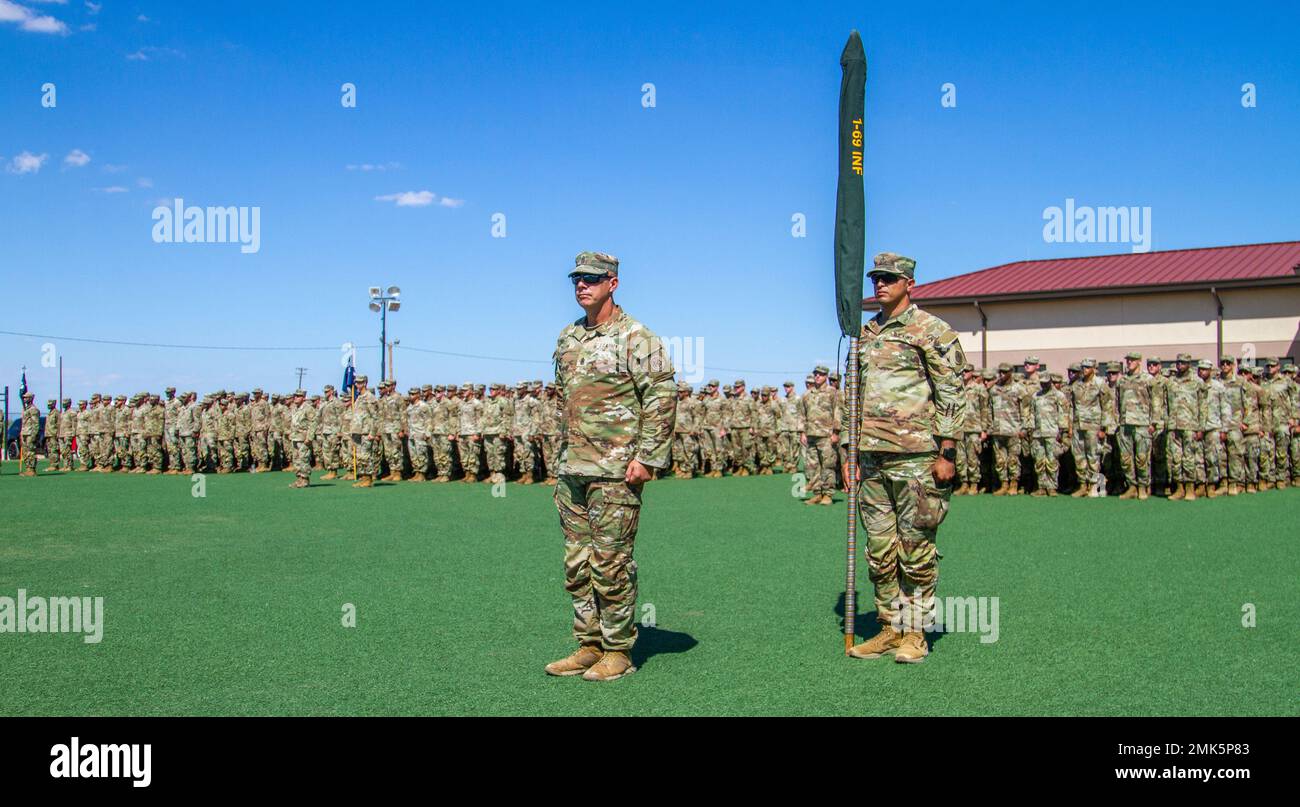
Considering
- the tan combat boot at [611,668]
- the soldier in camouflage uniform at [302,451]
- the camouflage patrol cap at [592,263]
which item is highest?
the camouflage patrol cap at [592,263]

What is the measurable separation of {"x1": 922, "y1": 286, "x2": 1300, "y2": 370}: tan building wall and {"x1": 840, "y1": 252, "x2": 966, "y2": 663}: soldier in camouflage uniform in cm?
2468

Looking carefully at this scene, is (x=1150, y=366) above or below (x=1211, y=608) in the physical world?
above

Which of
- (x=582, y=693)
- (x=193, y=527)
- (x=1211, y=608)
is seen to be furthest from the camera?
(x=193, y=527)

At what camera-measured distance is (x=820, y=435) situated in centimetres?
1681

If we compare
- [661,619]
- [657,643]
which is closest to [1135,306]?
[661,619]


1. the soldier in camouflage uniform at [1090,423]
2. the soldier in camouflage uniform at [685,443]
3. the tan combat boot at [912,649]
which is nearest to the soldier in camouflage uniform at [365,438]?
the soldier in camouflage uniform at [685,443]

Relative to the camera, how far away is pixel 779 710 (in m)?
4.80

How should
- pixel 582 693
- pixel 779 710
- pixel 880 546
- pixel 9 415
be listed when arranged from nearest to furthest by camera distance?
pixel 779 710, pixel 582 693, pixel 880 546, pixel 9 415

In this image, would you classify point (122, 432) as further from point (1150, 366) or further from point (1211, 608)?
point (1211, 608)

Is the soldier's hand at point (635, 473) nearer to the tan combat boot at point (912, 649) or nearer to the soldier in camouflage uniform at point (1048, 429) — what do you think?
the tan combat boot at point (912, 649)

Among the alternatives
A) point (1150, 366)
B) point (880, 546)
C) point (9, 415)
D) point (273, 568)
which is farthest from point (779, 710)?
point (9, 415)

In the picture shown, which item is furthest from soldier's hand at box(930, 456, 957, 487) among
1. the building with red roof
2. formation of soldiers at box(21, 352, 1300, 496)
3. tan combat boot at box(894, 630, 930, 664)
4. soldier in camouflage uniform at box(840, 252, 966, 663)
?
the building with red roof

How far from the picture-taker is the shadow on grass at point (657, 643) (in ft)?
19.7
